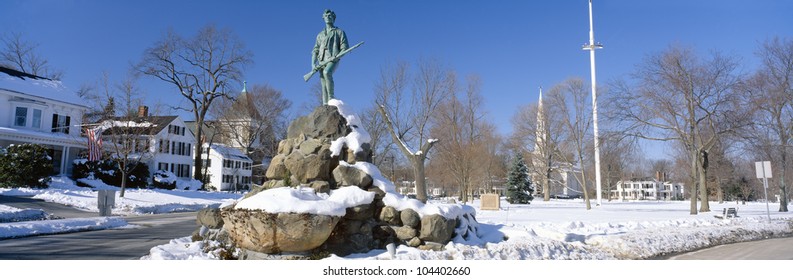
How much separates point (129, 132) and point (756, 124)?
2469cm

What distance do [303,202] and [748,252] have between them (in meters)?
8.38

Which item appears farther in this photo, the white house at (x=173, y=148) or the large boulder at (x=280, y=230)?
the white house at (x=173, y=148)

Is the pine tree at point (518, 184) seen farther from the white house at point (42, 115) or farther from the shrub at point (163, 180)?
the white house at point (42, 115)

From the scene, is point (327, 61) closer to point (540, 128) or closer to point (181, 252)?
point (181, 252)

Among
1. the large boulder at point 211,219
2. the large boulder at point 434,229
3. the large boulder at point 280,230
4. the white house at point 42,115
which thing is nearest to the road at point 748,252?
the large boulder at point 434,229

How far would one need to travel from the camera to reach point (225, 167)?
4288cm

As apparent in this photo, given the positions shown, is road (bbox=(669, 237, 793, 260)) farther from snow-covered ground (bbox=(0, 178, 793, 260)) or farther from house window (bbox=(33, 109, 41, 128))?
house window (bbox=(33, 109, 41, 128))

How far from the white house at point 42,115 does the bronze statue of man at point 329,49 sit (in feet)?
59.7

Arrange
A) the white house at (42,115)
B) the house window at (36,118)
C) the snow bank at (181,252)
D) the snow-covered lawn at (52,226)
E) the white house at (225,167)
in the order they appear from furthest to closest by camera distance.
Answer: the white house at (225,167) < the house window at (36,118) < the white house at (42,115) < the snow-covered lawn at (52,226) < the snow bank at (181,252)

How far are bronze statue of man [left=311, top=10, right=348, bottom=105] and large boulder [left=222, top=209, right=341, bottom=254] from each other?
165 inches

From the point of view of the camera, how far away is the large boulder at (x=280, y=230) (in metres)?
6.82

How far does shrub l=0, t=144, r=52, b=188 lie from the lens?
20.3 metres

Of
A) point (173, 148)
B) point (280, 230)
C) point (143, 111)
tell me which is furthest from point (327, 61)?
point (173, 148)

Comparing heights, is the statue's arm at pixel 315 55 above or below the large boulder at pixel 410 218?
above
